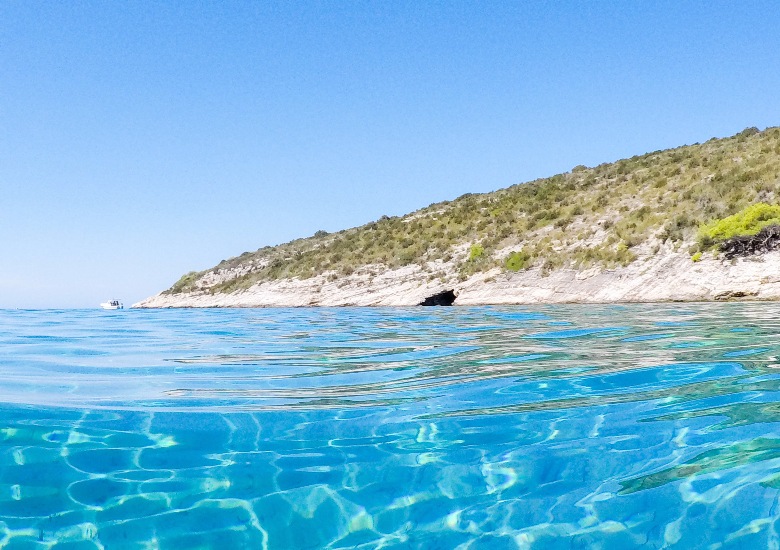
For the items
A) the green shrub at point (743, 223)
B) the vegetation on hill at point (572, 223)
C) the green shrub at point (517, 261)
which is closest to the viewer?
the green shrub at point (743, 223)

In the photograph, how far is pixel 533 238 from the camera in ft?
90.7

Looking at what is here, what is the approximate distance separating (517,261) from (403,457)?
2179 cm

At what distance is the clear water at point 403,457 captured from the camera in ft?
9.53

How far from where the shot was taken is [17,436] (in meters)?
3.84

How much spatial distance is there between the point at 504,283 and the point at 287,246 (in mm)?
25167

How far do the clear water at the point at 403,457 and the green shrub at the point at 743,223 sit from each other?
1462 centimetres

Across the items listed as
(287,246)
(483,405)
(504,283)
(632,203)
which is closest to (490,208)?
(632,203)

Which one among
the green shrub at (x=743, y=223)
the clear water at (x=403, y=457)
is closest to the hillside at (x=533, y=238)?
the green shrub at (x=743, y=223)

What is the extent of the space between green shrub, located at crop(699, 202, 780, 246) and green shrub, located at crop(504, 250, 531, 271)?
260 inches

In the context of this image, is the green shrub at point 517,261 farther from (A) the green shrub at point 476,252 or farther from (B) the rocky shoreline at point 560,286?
(A) the green shrub at point 476,252

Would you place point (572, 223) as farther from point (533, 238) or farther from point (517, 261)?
point (517, 261)

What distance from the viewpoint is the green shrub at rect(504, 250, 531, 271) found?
2434 cm

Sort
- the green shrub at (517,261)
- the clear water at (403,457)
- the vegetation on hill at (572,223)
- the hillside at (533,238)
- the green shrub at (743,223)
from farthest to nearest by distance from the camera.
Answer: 1. the green shrub at (517,261)
2. the hillside at (533,238)
3. the vegetation on hill at (572,223)
4. the green shrub at (743,223)
5. the clear water at (403,457)

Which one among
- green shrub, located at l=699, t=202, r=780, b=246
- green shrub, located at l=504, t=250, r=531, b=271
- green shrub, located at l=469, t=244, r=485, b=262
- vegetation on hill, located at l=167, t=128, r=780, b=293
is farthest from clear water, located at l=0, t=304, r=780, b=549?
green shrub, located at l=469, t=244, r=485, b=262
